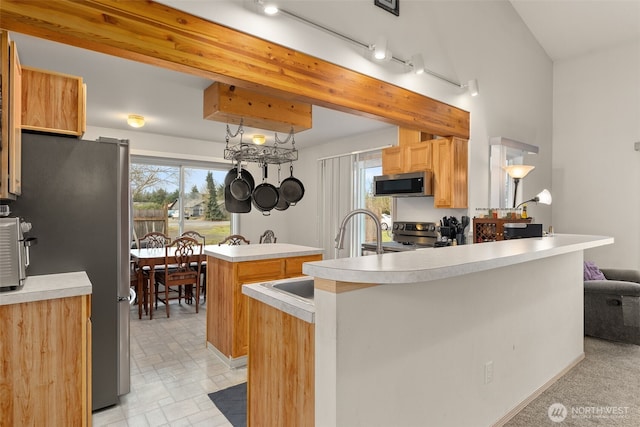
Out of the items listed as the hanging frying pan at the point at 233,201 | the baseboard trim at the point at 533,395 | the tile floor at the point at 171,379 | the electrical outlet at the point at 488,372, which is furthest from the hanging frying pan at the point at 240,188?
the baseboard trim at the point at 533,395

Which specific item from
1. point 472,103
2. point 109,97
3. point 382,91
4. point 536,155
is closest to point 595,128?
point 536,155


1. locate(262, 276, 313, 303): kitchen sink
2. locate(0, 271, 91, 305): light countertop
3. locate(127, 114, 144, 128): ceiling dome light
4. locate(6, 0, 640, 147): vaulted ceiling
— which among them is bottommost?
locate(262, 276, 313, 303): kitchen sink

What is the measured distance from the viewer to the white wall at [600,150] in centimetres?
455

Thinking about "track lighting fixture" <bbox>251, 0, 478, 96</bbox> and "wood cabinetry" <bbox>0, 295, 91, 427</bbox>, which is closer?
"wood cabinetry" <bbox>0, 295, 91, 427</bbox>

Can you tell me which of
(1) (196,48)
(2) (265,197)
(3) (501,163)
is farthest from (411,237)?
(1) (196,48)

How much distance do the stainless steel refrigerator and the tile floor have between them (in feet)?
0.59

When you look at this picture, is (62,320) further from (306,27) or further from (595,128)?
(595,128)

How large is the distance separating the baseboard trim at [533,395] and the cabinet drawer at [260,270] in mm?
1970

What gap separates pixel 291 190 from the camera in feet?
13.6

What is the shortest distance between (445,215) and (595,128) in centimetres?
265

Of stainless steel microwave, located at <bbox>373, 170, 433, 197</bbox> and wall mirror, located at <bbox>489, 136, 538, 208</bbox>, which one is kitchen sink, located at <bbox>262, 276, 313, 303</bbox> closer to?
stainless steel microwave, located at <bbox>373, 170, 433, 197</bbox>

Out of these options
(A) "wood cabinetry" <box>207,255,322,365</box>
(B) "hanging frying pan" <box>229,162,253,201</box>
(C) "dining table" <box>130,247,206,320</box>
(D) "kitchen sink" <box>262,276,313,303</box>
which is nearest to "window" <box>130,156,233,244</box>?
(C) "dining table" <box>130,247,206,320</box>

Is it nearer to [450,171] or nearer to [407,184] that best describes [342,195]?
[407,184]

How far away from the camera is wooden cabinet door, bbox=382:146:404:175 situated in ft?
14.5
